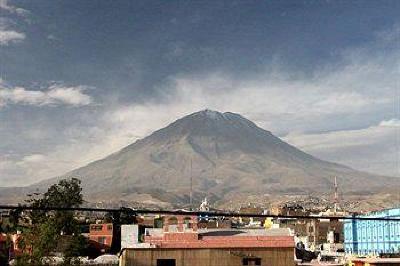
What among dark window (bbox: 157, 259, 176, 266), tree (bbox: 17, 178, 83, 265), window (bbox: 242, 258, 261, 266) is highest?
tree (bbox: 17, 178, 83, 265)

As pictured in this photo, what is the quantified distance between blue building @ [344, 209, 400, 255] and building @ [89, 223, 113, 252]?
34.3 meters

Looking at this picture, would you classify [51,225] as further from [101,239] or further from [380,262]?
[101,239]

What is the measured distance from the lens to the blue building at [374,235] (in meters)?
74.4

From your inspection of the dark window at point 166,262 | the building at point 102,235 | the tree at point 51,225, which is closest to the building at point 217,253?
the dark window at point 166,262

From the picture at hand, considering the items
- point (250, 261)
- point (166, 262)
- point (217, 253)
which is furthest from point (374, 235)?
point (166, 262)

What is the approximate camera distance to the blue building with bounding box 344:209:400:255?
74.4 metres

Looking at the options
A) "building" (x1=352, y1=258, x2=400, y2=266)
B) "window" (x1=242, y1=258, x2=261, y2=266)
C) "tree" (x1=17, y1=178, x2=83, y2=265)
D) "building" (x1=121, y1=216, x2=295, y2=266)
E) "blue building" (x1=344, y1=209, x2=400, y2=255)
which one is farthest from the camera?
"blue building" (x1=344, y1=209, x2=400, y2=255)

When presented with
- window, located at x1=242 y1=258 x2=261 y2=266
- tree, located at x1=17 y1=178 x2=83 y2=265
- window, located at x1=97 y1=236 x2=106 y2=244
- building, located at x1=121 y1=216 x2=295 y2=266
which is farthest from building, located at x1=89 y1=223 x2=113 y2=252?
window, located at x1=242 y1=258 x2=261 y2=266

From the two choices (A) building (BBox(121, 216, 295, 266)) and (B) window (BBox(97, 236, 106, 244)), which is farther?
(B) window (BBox(97, 236, 106, 244))

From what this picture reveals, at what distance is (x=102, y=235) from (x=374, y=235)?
37626 mm

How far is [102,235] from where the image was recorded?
246 feet

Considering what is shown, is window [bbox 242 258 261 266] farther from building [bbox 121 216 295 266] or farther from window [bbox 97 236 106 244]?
window [bbox 97 236 106 244]

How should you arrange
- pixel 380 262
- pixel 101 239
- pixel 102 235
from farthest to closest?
pixel 102 235, pixel 101 239, pixel 380 262

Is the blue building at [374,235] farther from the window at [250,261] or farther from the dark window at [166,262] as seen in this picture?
the dark window at [166,262]
